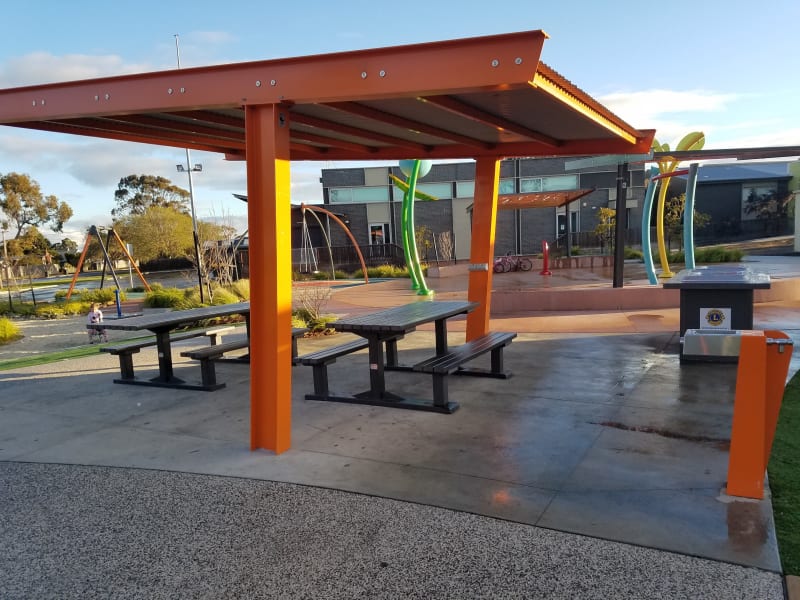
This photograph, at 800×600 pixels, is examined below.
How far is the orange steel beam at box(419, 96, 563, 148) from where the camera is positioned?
4.89 meters

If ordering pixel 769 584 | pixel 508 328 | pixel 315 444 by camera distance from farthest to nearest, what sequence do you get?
1. pixel 508 328
2. pixel 315 444
3. pixel 769 584

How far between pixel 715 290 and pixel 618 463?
4.01m

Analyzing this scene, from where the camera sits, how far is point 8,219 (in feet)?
165

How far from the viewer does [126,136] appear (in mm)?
6270

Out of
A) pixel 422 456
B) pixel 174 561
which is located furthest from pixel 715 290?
pixel 174 561

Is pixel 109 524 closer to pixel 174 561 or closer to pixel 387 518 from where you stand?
pixel 174 561

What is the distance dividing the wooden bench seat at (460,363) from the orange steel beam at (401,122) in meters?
2.29

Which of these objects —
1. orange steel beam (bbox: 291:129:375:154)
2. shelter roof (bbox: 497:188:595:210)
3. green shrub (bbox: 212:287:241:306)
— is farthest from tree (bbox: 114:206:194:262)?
orange steel beam (bbox: 291:129:375:154)

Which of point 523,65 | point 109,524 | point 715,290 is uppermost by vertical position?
point 523,65

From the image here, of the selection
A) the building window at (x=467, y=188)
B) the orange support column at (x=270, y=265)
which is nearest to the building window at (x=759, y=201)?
the building window at (x=467, y=188)

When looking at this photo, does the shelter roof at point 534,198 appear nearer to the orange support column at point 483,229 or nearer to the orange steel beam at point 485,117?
the orange support column at point 483,229

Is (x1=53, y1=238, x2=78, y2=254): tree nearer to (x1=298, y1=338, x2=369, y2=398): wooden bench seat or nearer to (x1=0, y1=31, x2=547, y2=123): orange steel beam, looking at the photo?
(x1=298, y1=338, x2=369, y2=398): wooden bench seat

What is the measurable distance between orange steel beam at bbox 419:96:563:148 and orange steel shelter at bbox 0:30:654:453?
2cm

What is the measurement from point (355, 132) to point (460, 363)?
8.86 feet
